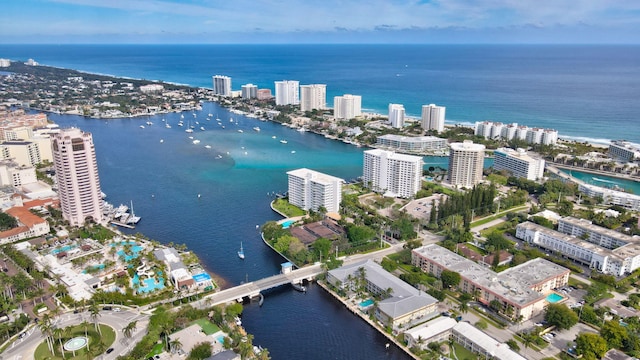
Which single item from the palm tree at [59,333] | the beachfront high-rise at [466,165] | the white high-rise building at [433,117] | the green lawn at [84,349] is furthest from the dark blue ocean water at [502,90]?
the palm tree at [59,333]

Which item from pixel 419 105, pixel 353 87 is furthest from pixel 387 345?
pixel 353 87

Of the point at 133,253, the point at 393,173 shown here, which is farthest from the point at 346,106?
the point at 133,253

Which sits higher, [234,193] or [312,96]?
[312,96]

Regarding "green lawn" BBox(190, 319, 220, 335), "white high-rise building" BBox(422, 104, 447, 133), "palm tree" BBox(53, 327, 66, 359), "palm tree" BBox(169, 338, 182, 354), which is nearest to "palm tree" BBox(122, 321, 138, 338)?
"palm tree" BBox(169, 338, 182, 354)

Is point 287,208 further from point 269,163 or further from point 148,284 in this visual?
point 269,163

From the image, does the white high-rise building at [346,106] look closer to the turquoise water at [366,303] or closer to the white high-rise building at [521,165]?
the white high-rise building at [521,165]
